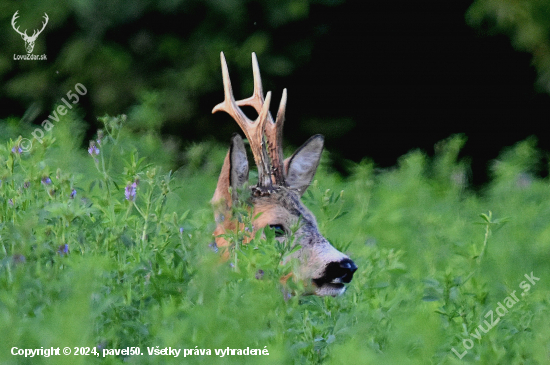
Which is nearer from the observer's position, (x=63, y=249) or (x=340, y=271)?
(x=63, y=249)

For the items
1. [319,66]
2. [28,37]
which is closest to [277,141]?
[28,37]

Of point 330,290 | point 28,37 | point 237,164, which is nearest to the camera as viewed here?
point 330,290

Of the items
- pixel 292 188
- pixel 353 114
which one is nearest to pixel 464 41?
pixel 353 114

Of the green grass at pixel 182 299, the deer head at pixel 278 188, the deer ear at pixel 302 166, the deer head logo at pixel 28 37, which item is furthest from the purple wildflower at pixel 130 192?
the deer head logo at pixel 28 37

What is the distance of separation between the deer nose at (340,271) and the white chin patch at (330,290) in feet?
0.09

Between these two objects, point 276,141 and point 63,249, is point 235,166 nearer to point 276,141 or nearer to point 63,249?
point 276,141

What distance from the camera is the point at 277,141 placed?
4.55 meters

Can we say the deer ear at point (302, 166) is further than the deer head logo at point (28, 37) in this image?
No

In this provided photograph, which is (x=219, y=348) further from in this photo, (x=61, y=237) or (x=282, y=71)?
(x=282, y=71)

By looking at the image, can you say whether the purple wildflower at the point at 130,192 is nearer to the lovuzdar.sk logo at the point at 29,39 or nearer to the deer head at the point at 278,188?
the deer head at the point at 278,188

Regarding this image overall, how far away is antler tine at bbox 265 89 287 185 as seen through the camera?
14.7 feet

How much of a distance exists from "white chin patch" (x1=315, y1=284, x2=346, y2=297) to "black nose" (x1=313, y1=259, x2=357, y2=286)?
25 mm

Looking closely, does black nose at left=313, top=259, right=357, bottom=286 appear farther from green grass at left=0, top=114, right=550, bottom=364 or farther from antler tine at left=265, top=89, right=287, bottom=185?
antler tine at left=265, top=89, right=287, bottom=185

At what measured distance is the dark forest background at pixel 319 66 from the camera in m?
9.55
